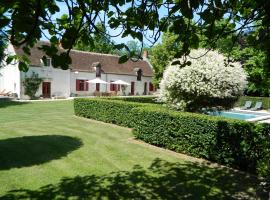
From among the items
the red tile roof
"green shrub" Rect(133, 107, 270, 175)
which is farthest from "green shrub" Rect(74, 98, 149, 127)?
the red tile roof

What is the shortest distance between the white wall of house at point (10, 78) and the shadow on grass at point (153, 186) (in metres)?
31.6

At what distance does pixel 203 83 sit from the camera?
1709 centimetres

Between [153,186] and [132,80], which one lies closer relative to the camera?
[153,186]

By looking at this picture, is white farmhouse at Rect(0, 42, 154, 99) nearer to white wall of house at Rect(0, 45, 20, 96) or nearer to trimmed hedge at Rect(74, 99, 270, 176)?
white wall of house at Rect(0, 45, 20, 96)

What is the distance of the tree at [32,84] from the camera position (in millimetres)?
37094

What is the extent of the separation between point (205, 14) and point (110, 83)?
4300 cm

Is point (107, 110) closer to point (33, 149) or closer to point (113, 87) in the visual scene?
point (33, 149)

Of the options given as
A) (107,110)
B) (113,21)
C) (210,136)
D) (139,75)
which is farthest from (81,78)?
(113,21)

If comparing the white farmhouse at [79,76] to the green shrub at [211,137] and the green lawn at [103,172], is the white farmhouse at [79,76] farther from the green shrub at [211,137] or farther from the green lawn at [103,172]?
the green lawn at [103,172]

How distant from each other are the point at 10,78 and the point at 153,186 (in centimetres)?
3546

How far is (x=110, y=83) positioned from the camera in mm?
47219

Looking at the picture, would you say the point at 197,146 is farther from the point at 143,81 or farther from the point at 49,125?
the point at 143,81

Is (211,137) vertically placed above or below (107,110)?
below

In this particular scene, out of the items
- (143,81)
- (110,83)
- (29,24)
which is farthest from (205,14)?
(143,81)
